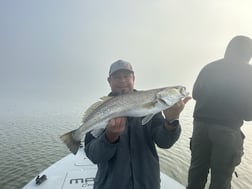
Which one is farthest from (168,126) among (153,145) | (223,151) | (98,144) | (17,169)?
(17,169)

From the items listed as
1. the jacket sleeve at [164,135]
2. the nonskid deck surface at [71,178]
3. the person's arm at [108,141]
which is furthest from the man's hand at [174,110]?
the nonskid deck surface at [71,178]

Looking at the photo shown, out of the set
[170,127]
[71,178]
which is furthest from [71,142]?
[71,178]

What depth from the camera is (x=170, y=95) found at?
2.87m

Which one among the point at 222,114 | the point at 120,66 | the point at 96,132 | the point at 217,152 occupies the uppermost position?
the point at 120,66

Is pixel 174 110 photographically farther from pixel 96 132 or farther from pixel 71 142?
pixel 71 142

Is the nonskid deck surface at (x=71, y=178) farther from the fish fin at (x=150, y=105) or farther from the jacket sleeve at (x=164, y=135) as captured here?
the fish fin at (x=150, y=105)

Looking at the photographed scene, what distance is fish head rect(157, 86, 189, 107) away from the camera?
286 centimetres

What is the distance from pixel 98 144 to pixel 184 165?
9926 mm

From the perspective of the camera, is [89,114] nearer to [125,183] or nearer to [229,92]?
[125,183]

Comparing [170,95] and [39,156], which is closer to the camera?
[170,95]

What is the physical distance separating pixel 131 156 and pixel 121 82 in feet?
3.17

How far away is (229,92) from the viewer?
435 cm

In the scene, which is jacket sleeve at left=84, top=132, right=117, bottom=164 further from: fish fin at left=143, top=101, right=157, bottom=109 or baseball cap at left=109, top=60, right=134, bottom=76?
baseball cap at left=109, top=60, right=134, bottom=76

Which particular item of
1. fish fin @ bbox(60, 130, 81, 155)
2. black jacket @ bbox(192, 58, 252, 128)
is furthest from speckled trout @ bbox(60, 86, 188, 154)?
black jacket @ bbox(192, 58, 252, 128)
